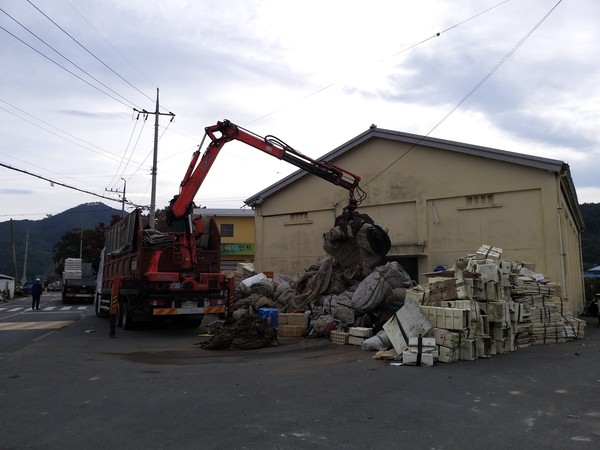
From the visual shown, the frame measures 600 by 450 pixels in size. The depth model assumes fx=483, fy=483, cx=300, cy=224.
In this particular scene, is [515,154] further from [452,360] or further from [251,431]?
[251,431]

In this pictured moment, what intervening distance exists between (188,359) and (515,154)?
40.6 ft

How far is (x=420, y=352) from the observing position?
28.9 feet

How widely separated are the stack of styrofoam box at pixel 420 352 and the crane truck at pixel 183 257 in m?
6.91

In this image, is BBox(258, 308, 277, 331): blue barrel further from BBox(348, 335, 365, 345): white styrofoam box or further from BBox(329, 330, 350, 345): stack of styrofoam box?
BBox(348, 335, 365, 345): white styrofoam box

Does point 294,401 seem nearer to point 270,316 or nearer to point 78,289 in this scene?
point 270,316

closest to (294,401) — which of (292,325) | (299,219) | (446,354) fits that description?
(446,354)

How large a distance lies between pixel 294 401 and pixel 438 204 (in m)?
13.2

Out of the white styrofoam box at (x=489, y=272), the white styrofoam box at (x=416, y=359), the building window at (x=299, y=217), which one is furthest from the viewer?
the building window at (x=299, y=217)

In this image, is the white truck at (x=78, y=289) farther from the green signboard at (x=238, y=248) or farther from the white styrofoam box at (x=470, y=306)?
the white styrofoam box at (x=470, y=306)

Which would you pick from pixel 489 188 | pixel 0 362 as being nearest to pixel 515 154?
pixel 489 188

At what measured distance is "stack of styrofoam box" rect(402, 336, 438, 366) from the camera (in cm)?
878

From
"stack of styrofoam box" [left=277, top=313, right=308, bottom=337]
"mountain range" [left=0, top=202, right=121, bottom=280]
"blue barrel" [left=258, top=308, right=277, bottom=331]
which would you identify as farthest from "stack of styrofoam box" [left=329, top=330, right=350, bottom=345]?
"mountain range" [left=0, top=202, right=121, bottom=280]

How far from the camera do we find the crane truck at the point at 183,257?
13.8 m

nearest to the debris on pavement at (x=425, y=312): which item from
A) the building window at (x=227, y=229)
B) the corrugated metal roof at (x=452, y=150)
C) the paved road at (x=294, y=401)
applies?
the paved road at (x=294, y=401)
